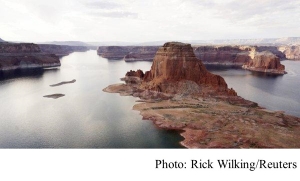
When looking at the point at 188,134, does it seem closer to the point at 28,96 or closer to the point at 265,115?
the point at 265,115

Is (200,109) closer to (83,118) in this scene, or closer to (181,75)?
(181,75)

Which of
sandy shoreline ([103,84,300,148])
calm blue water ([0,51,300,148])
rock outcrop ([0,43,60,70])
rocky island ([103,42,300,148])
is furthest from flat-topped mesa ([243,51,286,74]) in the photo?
rock outcrop ([0,43,60,70])

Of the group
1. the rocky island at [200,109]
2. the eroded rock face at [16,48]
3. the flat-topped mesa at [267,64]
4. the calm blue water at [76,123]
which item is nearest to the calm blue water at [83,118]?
the calm blue water at [76,123]

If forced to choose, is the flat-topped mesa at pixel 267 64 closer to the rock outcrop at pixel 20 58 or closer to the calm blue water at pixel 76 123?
the calm blue water at pixel 76 123

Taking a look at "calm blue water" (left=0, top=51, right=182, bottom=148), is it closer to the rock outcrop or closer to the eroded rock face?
the rock outcrop

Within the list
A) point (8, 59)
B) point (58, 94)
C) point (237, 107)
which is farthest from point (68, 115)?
point (8, 59)

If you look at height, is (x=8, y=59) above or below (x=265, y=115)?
above
